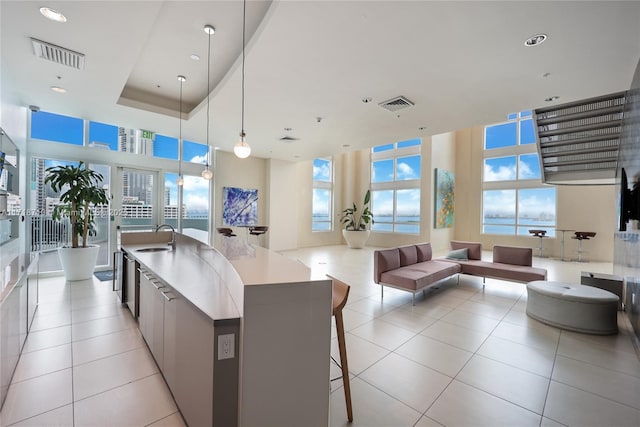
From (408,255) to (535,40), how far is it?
3.51 m

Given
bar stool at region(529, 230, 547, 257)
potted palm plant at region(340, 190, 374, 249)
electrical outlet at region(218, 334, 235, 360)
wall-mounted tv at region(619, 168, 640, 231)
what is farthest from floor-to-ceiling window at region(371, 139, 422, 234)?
electrical outlet at region(218, 334, 235, 360)

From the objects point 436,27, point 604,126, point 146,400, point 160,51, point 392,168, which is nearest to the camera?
point 146,400

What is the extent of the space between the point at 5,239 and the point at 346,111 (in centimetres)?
456

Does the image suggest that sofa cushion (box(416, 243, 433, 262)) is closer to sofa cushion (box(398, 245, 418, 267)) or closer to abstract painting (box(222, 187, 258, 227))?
sofa cushion (box(398, 245, 418, 267))

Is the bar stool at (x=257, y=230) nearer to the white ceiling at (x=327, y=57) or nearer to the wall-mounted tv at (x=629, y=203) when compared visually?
the white ceiling at (x=327, y=57)

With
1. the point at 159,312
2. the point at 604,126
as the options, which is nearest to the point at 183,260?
the point at 159,312

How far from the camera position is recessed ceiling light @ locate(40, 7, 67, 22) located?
244cm

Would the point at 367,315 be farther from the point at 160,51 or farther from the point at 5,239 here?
the point at 160,51

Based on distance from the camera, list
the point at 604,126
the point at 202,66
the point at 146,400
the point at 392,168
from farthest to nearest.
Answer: the point at 392,168 → the point at 604,126 → the point at 202,66 → the point at 146,400

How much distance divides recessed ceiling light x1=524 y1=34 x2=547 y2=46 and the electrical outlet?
3808 mm

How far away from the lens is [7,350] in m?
2.07

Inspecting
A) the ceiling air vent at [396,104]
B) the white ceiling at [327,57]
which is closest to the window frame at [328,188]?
the white ceiling at [327,57]

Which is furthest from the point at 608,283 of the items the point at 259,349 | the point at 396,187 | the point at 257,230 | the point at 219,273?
the point at 396,187

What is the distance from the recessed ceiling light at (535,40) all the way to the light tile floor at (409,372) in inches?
126
